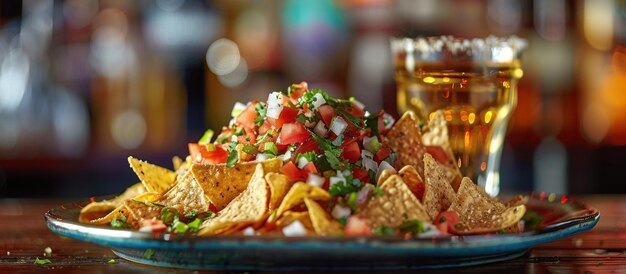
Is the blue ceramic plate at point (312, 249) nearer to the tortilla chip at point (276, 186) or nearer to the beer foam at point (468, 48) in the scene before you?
the tortilla chip at point (276, 186)

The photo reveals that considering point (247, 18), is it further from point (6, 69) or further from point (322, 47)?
point (6, 69)

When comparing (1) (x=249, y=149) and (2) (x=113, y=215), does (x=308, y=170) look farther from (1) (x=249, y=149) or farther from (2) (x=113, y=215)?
(2) (x=113, y=215)

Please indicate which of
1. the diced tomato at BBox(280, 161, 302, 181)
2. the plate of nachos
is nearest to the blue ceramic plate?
the plate of nachos

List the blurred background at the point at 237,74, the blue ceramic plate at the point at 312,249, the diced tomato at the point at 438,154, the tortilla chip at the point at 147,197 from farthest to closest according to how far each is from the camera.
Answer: the blurred background at the point at 237,74 → the diced tomato at the point at 438,154 → the tortilla chip at the point at 147,197 → the blue ceramic plate at the point at 312,249

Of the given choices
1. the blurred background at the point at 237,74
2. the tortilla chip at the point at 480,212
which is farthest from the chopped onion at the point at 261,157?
the blurred background at the point at 237,74

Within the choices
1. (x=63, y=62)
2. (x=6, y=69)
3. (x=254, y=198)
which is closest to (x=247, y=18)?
(x=63, y=62)
